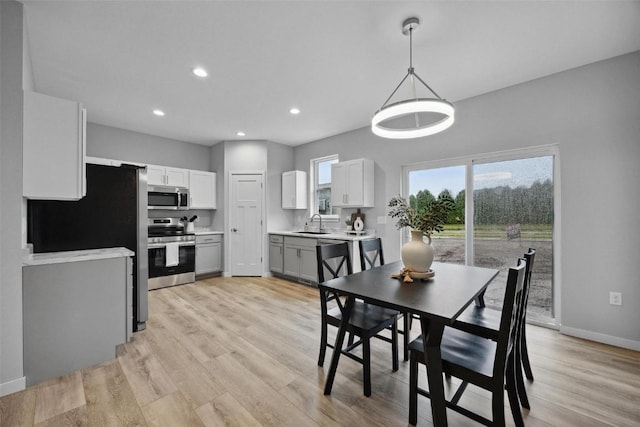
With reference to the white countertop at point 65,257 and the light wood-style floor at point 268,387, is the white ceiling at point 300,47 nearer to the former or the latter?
the white countertop at point 65,257

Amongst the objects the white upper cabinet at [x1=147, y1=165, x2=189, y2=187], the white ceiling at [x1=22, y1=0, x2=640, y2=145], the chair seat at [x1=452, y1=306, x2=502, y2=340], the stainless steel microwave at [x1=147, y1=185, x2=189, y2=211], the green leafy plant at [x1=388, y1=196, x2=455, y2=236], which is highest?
the white ceiling at [x1=22, y1=0, x2=640, y2=145]

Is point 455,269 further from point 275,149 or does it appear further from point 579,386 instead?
point 275,149

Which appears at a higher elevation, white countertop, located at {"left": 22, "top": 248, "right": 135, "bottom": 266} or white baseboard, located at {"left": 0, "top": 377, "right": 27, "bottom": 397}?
white countertop, located at {"left": 22, "top": 248, "right": 135, "bottom": 266}

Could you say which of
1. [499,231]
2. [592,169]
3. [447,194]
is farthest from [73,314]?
[592,169]

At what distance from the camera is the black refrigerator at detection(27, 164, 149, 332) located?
96.6 inches

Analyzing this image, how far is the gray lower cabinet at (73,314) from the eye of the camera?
199cm

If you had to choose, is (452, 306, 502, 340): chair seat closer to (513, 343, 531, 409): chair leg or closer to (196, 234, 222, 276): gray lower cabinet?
(513, 343, 531, 409): chair leg

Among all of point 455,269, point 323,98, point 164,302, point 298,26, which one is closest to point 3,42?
point 298,26

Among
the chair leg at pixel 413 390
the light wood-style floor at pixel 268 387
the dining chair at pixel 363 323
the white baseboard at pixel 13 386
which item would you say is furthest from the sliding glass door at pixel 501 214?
the white baseboard at pixel 13 386

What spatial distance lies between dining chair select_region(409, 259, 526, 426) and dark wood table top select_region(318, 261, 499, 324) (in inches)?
8.5

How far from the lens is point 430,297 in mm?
1560

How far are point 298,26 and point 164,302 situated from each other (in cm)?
377

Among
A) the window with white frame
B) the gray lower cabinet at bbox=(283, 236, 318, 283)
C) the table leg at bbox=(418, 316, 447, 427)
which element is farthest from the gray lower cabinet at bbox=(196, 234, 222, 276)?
the table leg at bbox=(418, 316, 447, 427)

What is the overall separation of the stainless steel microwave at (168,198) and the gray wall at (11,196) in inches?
108
